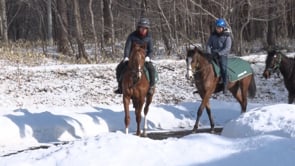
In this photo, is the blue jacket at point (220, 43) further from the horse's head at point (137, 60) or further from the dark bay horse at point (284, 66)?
the horse's head at point (137, 60)

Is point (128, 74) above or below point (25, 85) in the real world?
above

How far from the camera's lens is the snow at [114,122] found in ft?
26.0

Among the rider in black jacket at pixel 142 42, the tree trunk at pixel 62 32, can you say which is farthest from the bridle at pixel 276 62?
the tree trunk at pixel 62 32

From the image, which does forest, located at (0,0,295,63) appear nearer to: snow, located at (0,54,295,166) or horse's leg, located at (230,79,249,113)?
snow, located at (0,54,295,166)

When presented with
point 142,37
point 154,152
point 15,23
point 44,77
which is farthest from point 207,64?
point 15,23

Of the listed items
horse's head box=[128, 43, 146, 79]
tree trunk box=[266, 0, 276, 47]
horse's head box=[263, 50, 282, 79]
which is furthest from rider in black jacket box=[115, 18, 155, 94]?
tree trunk box=[266, 0, 276, 47]

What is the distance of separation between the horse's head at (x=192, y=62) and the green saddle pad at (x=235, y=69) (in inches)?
32.1

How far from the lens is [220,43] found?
1397 cm

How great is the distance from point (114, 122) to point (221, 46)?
3.62 metres

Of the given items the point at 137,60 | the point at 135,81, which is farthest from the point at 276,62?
the point at 137,60

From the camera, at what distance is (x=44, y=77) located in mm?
20453

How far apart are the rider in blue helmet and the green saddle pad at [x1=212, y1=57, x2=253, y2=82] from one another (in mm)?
198

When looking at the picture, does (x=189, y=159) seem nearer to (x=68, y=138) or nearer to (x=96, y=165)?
(x=96, y=165)

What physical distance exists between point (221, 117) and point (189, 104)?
129cm
